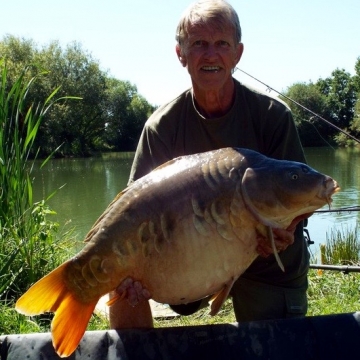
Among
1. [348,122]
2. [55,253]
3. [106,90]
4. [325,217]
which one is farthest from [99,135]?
[55,253]

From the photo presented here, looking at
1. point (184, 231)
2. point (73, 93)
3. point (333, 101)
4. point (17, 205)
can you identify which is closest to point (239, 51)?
point (184, 231)

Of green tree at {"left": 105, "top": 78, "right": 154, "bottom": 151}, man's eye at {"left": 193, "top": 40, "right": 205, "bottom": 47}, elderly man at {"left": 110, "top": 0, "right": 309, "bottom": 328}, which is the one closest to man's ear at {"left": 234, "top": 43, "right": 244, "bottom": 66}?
elderly man at {"left": 110, "top": 0, "right": 309, "bottom": 328}

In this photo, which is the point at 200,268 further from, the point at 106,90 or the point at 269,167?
the point at 106,90

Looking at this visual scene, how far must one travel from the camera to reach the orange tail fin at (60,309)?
1.60 metres

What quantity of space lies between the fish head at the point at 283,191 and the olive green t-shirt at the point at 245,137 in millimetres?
521

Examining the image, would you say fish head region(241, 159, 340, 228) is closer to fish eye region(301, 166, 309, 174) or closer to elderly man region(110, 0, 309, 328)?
fish eye region(301, 166, 309, 174)

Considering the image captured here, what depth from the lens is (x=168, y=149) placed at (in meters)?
2.17

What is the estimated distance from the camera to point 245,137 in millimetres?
2113

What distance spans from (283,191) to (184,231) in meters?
0.29

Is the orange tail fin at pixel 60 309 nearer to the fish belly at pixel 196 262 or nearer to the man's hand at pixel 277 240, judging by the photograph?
the fish belly at pixel 196 262

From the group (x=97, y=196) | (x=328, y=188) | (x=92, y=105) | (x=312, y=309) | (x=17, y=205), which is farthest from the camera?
(x=92, y=105)

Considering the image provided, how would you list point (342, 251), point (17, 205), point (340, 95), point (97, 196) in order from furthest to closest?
point (340, 95) → point (97, 196) → point (342, 251) → point (17, 205)

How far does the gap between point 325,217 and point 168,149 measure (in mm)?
6694

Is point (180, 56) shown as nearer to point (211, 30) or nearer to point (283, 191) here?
point (211, 30)
